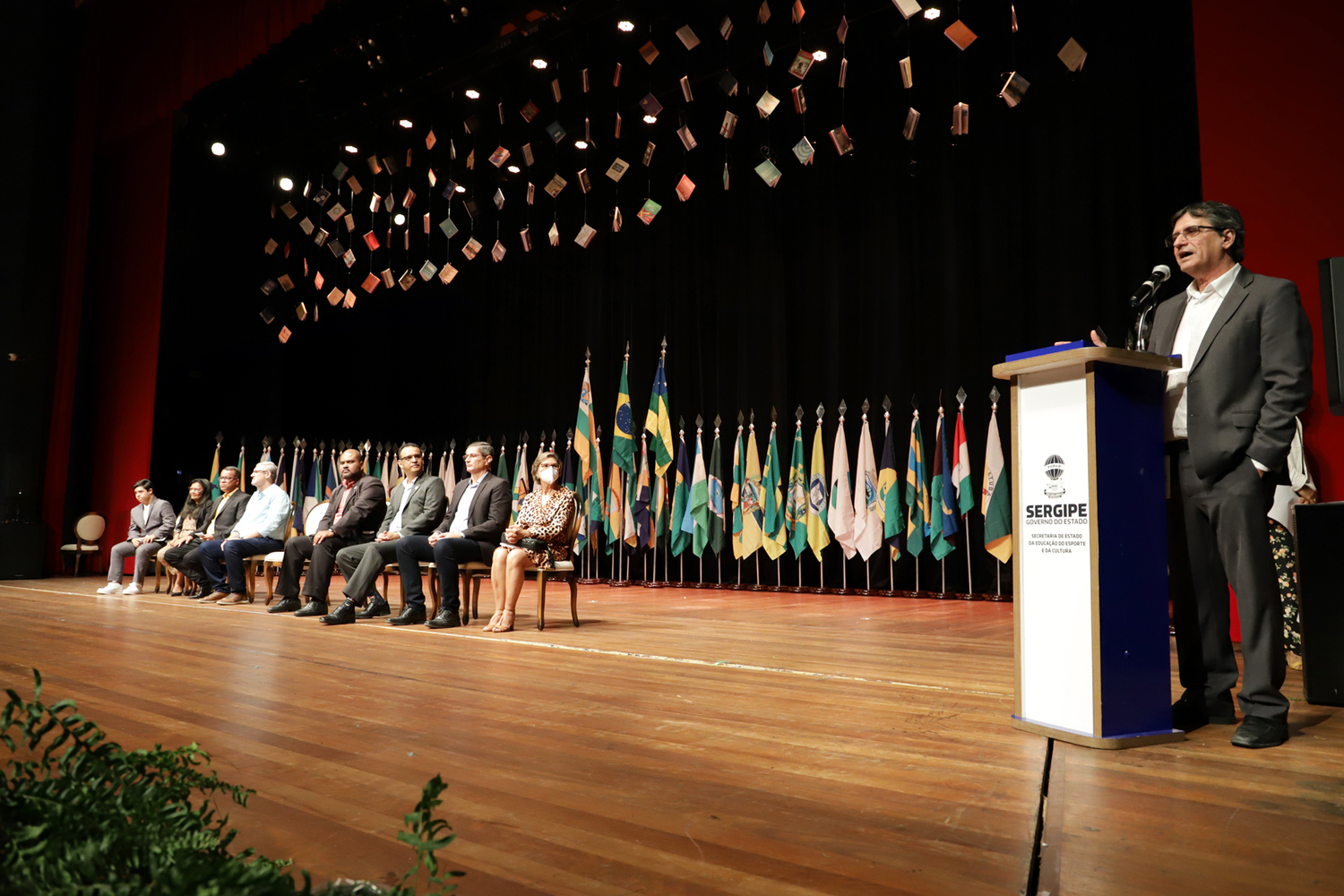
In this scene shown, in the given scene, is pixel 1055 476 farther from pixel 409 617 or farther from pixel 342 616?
pixel 342 616

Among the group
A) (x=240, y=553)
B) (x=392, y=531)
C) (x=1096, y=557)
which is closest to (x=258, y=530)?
(x=240, y=553)

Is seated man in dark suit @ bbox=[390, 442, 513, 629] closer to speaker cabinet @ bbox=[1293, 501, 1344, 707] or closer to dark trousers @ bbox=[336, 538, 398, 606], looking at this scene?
dark trousers @ bbox=[336, 538, 398, 606]

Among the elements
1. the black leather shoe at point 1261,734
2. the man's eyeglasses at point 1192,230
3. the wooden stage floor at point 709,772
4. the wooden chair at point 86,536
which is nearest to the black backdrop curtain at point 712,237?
the wooden chair at point 86,536

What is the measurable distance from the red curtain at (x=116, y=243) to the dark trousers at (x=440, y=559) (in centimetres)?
596

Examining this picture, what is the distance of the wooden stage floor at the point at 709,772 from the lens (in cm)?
112

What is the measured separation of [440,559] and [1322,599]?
12.3 ft

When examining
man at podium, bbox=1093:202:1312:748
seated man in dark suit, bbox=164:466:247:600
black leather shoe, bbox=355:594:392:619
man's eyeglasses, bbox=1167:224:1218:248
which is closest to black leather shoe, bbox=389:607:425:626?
black leather shoe, bbox=355:594:392:619

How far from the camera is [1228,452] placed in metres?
1.92

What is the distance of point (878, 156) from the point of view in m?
8.03

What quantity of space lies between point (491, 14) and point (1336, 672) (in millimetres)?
6901

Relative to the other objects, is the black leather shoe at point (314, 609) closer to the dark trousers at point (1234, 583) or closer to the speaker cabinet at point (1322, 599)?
the dark trousers at point (1234, 583)

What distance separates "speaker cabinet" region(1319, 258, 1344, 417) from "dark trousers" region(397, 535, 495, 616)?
3692 mm

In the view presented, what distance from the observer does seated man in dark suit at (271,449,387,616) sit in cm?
507

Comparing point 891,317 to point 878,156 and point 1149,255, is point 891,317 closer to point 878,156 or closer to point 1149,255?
point 878,156
